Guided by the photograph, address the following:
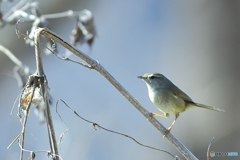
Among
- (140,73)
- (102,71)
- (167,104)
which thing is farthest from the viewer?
(140,73)

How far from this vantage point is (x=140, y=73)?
620 centimetres

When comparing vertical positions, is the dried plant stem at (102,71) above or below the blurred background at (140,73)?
below

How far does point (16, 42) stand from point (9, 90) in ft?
2.74

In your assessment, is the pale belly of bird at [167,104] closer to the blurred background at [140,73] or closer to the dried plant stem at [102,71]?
the dried plant stem at [102,71]

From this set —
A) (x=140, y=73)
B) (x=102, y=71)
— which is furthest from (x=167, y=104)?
(x=140, y=73)

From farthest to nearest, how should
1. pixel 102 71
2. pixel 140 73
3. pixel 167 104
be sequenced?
pixel 140 73 → pixel 167 104 → pixel 102 71

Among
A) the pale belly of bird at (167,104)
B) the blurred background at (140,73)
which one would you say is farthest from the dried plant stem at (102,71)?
the blurred background at (140,73)

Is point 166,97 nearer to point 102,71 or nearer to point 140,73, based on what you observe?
point 102,71

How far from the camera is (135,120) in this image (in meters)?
6.11

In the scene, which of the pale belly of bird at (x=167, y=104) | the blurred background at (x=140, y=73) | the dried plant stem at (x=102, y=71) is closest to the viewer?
the dried plant stem at (x=102, y=71)

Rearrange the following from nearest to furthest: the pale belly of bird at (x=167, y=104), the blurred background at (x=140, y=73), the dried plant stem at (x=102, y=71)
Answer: the dried plant stem at (x=102, y=71), the pale belly of bird at (x=167, y=104), the blurred background at (x=140, y=73)

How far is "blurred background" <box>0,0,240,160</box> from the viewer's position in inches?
226

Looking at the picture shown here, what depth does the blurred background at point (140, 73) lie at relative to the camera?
5.75 meters

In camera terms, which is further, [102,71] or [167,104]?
[167,104]
